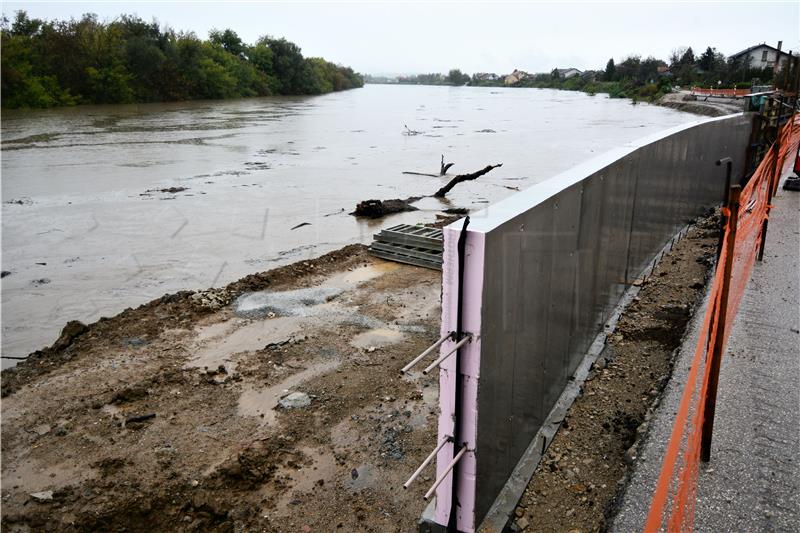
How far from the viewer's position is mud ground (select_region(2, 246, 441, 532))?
360cm

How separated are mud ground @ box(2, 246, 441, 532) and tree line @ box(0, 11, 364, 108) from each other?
4606 cm

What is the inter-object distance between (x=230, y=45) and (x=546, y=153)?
7681cm

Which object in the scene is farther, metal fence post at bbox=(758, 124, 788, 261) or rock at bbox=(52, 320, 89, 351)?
rock at bbox=(52, 320, 89, 351)

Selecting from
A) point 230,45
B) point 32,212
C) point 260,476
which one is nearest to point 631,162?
point 260,476

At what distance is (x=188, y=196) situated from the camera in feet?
48.5

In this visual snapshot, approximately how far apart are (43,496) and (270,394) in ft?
5.78

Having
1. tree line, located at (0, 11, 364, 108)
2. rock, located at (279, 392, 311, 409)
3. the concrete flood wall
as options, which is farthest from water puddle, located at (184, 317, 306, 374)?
tree line, located at (0, 11, 364, 108)

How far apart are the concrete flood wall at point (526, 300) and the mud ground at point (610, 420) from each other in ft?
0.62

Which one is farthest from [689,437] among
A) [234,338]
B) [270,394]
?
[234,338]

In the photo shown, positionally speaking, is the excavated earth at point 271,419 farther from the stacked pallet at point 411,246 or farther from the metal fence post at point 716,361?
the stacked pallet at point 411,246

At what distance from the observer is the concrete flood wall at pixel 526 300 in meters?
2.32

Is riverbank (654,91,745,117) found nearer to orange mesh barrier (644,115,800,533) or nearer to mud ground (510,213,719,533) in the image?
mud ground (510,213,719,533)

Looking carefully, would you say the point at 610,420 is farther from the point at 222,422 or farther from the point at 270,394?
the point at 222,422

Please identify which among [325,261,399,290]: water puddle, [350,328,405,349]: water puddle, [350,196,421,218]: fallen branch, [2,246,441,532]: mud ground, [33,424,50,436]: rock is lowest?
[33,424,50,436]: rock
